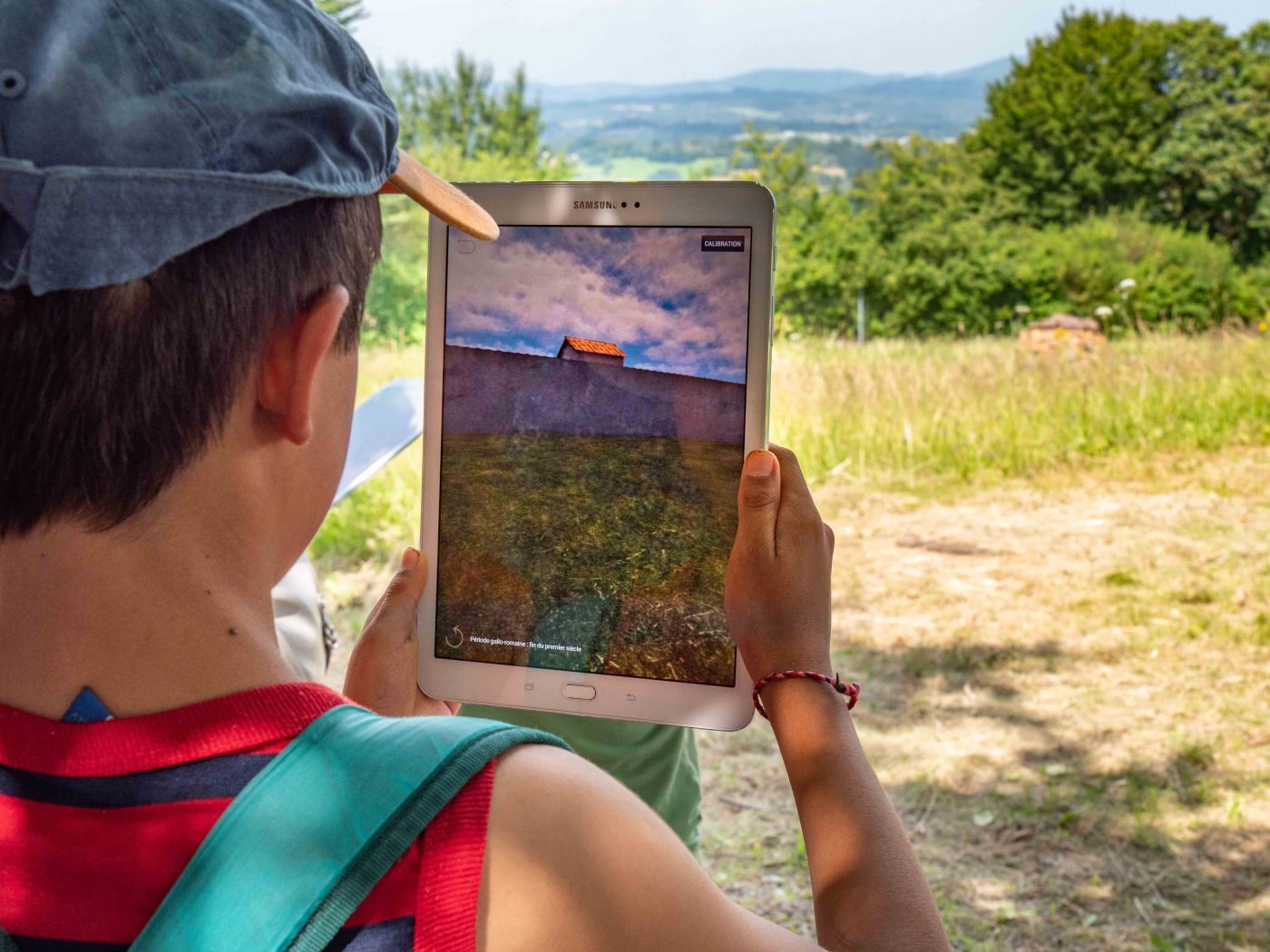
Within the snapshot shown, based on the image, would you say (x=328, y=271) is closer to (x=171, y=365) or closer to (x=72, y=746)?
(x=171, y=365)

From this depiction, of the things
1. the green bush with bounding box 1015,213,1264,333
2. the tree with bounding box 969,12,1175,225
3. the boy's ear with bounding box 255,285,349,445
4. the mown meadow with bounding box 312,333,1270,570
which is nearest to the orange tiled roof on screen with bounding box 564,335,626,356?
the boy's ear with bounding box 255,285,349,445

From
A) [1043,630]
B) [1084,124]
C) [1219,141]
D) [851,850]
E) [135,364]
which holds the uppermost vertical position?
[1084,124]

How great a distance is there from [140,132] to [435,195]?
228 millimetres

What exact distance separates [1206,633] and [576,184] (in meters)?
3.00

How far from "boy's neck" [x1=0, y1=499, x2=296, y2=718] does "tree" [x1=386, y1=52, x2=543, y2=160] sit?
1864 cm

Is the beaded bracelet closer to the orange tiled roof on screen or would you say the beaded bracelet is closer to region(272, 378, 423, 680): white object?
the orange tiled roof on screen

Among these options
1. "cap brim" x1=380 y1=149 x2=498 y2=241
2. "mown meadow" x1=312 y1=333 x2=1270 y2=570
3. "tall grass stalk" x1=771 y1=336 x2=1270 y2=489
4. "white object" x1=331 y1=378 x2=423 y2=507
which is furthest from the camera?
"tall grass stalk" x1=771 y1=336 x2=1270 y2=489

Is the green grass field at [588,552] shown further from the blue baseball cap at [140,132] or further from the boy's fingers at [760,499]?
the blue baseball cap at [140,132]

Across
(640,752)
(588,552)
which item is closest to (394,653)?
(588,552)

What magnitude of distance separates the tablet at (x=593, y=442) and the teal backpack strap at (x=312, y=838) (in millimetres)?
480

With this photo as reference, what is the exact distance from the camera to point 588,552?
1.09m

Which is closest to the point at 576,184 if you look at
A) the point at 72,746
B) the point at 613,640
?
the point at 613,640

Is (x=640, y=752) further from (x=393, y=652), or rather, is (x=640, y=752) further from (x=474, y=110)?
(x=474, y=110)

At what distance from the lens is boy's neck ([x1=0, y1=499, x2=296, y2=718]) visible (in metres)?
0.63
